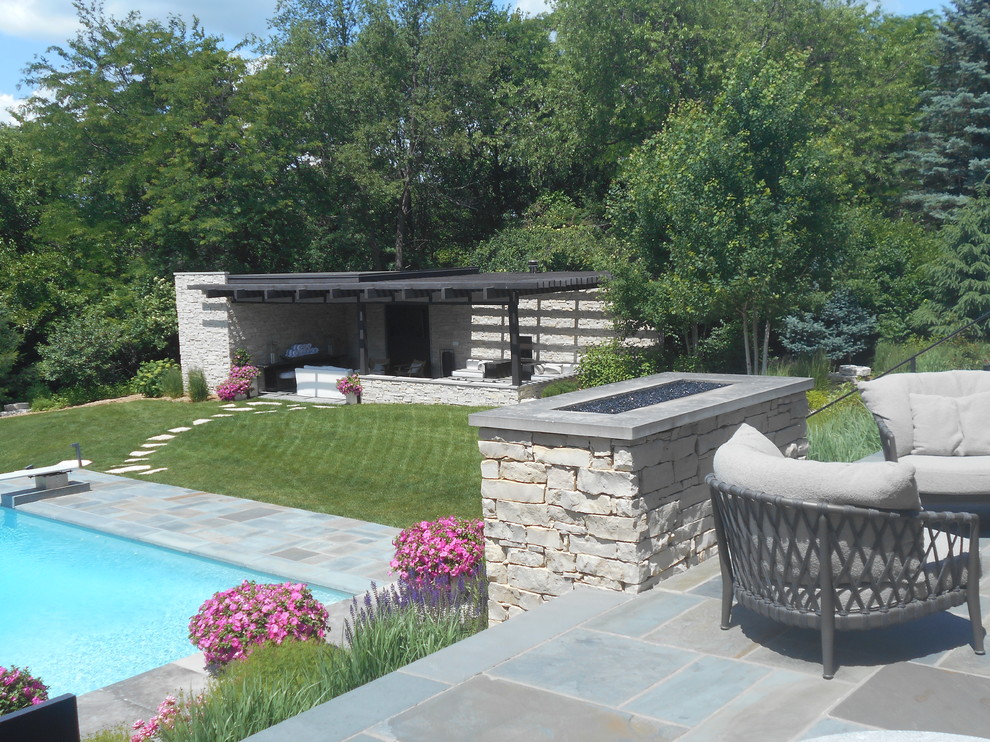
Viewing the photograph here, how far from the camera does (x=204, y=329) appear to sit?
2072 centimetres

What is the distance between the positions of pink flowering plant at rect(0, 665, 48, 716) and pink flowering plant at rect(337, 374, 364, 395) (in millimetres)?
13890

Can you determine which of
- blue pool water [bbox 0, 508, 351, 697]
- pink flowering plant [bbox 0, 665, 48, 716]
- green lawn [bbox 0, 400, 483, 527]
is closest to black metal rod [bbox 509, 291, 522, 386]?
green lawn [bbox 0, 400, 483, 527]

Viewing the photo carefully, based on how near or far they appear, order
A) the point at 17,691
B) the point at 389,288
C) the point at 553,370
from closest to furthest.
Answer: the point at 17,691, the point at 389,288, the point at 553,370

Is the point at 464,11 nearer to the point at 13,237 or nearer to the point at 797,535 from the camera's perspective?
the point at 13,237

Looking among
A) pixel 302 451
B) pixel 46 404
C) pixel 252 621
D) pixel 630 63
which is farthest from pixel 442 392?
pixel 252 621

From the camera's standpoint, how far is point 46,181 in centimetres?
2600

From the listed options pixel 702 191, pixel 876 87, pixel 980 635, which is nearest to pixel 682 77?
pixel 876 87

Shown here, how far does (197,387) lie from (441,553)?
15.0 m

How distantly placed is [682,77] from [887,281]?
845 centimetres

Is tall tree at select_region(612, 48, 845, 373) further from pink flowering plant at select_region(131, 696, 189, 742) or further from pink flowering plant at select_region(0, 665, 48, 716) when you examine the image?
pink flowering plant at select_region(0, 665, 48, 716)

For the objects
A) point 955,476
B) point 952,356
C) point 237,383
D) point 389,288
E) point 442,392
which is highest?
point 389,288

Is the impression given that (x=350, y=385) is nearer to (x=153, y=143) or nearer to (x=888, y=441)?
(x=153, y=143)

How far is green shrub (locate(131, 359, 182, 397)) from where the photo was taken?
21078mm

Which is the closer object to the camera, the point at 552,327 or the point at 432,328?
the point at 552,327
